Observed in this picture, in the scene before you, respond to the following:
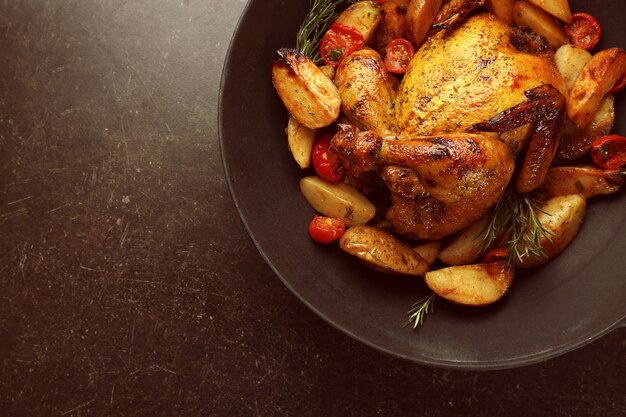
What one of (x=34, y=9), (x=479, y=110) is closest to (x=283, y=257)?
(x=479, y=110)

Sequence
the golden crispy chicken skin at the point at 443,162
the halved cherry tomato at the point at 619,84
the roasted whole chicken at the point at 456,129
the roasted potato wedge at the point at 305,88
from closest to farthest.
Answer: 1. the golden crispy chicken skin at the point at 443,162
2. the roasted whole chicken at the point at 456,129
3. the roasted potato wedge at the point at 305,88
4. the halved cherry tomato at the point at 619,84

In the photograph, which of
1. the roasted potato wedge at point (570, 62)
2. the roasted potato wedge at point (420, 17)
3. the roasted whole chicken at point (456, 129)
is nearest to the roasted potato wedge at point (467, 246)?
the roasted whole chicken at point (456, 129)

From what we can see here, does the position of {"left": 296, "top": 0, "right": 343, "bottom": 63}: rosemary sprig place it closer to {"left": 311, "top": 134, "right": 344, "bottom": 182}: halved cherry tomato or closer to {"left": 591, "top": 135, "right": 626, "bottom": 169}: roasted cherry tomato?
{"left": 311, "top": 134, "right": 344, "bottom": 182}: halved cherry tomato

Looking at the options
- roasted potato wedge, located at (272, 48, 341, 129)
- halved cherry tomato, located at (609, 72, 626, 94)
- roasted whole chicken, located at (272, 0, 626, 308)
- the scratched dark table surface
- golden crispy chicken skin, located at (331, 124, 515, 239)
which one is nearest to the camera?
golden crispy chicken skin, located at (331, 124, 515, 239)

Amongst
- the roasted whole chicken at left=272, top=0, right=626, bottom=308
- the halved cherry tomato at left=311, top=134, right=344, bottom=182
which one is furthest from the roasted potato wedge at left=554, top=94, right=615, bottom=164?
the halved cherry tomato at left=311, top=134, right=344, bottom=182

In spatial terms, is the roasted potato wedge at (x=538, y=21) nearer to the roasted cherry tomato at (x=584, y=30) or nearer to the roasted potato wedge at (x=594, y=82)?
the roasted cherry tomato at (x=584, y=30)

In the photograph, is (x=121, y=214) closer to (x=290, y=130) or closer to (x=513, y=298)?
(x=290, y=130)
